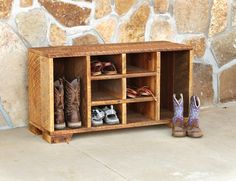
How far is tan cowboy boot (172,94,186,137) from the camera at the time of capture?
3775mm

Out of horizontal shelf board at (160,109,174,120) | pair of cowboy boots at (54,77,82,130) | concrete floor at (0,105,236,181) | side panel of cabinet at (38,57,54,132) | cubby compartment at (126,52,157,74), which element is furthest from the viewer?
horizontal shelf board at (160,109,174,120)

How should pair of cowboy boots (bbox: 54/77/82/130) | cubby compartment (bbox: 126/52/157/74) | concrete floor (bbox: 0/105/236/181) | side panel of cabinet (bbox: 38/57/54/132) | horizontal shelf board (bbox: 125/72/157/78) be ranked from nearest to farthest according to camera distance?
concrete floor (bbox: 0/105/236/181) → side panel of cabinet (bbox: 38/57/54/132) → pair of cowboy boots (bbox: 54/77/82/130) → horizontal shelf board (bbox: 125/72/157/78) → cubby compartment (bbox: 126/52/157/74)

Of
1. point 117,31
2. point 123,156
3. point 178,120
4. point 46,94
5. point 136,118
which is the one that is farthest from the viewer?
point 117,31

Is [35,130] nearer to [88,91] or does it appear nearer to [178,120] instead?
[88,91]

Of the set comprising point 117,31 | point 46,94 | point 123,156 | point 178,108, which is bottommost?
point 123,156

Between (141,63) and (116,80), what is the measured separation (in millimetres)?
288

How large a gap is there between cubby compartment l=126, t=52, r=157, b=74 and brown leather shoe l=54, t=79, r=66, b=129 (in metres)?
0.48

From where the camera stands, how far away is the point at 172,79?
4.16m

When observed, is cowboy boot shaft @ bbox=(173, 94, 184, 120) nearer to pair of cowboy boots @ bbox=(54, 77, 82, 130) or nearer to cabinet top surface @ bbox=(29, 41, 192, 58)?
cabinet top surface @ bbox=(29, 41, 192, 58)

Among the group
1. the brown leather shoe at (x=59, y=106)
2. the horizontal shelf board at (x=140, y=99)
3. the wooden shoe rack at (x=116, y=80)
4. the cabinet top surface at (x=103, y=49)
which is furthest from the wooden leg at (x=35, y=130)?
the horizontal shelf board at (x=140, y=99)

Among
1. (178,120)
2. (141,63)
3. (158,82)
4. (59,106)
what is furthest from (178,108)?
(59,106)

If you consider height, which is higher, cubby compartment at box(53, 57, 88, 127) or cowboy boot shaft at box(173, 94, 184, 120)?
cubby compartment at box(53, 57, 88, 127)

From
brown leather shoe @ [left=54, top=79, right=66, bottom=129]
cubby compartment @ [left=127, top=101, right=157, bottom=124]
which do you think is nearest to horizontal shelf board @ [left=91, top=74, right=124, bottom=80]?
brown leather shoe @ [left=54, top=79, right=66, bottom=129]

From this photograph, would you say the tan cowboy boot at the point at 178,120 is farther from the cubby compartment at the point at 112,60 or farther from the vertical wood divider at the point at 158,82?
the cubby compartment at the point at 112,60
